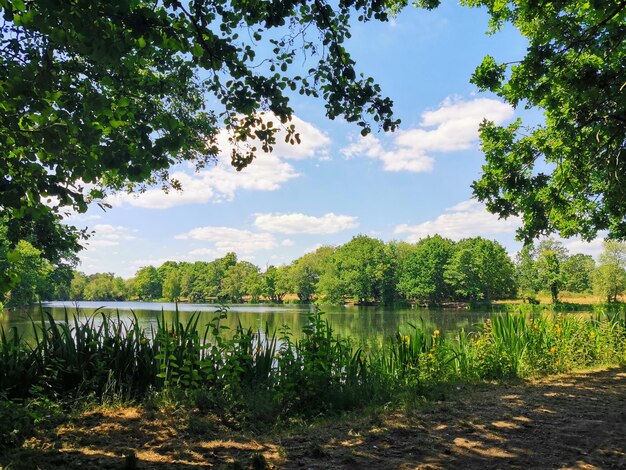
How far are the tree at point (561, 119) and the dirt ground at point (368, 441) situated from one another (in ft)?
13.7

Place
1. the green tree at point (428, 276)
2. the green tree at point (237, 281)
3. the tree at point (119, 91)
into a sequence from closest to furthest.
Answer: the tree at point (119, 91), the green tree at point (428, 276), the green tree at point (237, 281)

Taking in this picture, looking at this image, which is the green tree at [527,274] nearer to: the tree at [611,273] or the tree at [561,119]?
the tree at [611,273]

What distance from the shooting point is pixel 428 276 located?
70625mm

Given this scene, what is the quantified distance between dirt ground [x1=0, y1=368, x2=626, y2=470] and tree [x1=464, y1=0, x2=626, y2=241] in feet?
13.7

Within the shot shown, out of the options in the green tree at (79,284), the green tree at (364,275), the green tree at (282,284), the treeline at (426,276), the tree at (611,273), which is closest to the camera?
the tree at (611,273)

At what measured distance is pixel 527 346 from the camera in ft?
24.8

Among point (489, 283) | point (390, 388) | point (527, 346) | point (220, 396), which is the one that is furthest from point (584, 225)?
point (489, 283)

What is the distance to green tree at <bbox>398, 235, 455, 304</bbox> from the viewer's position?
230 ft

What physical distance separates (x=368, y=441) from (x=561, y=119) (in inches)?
290

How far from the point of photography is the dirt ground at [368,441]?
3.11m

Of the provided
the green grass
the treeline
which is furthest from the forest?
the green grass

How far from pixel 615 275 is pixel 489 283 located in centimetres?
1597

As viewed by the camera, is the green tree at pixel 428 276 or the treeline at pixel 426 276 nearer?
the treeline at pixel 426 276

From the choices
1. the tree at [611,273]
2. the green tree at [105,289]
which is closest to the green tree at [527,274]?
the tree at [611,273]
